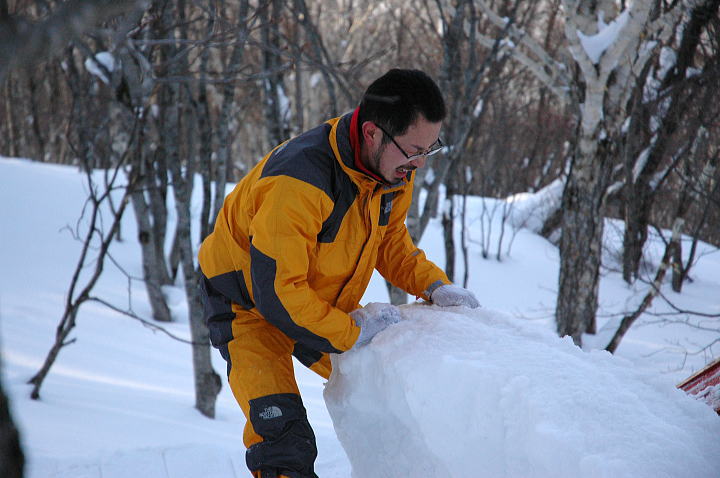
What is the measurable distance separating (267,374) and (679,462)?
1.27 metres

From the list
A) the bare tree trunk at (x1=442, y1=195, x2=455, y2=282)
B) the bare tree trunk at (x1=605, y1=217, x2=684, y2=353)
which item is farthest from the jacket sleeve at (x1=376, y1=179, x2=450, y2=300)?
the bare tree trunk at (x1=442, y1=195, x2=455, y2=282)

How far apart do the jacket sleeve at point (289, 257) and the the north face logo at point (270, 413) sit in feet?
0.81

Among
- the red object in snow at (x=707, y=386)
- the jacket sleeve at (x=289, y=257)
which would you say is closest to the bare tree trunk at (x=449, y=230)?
the red object in snow at (x=707, y=386)

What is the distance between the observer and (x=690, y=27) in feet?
19.2

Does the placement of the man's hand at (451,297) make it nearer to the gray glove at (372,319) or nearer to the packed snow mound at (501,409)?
the packed snow mound at (501,409)

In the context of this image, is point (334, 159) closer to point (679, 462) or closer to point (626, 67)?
point (679, 462)

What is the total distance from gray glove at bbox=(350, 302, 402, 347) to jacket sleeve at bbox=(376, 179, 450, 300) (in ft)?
0.97

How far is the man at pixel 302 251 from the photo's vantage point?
6.48 ft

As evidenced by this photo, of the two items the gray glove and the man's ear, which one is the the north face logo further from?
the man's ear

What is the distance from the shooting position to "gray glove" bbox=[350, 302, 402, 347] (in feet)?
7.18

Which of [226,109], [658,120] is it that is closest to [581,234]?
[658,120]

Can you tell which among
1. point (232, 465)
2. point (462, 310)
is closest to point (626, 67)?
point (462, 310)

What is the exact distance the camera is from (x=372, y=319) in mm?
2223

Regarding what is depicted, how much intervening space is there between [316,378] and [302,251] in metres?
4.45
